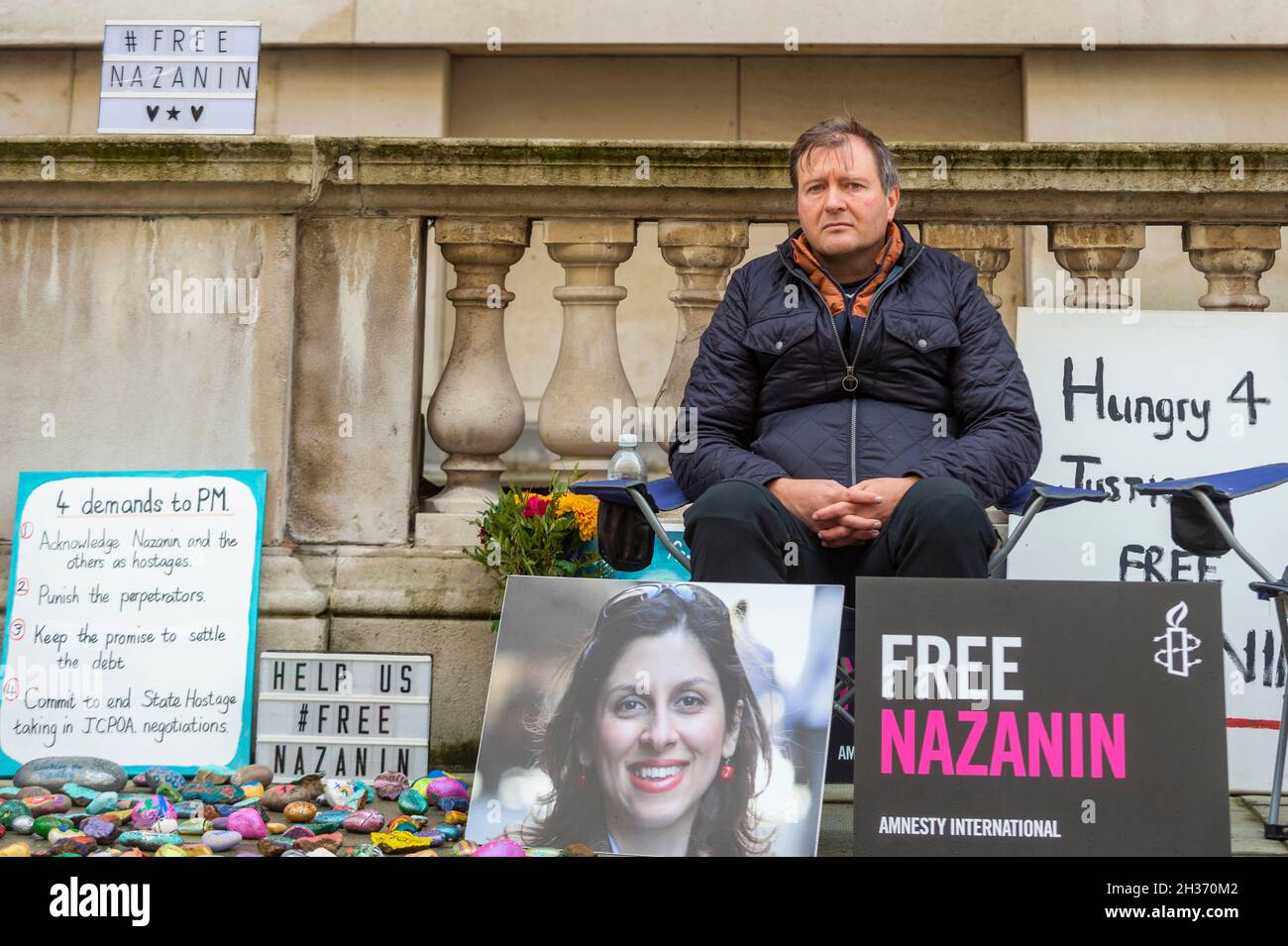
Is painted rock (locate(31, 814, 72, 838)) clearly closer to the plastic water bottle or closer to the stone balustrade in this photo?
the stone balustrade

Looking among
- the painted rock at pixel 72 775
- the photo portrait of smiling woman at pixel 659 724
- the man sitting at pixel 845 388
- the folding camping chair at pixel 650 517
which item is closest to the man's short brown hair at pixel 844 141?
the man sitting at pixel 845 388

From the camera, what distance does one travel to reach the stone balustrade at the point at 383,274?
3.89 m

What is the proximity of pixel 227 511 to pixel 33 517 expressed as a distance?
510 millimetres

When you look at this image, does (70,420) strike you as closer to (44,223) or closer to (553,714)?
(44,223)

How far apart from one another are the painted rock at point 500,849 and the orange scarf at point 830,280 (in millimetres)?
1416

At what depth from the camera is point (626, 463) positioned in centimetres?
368

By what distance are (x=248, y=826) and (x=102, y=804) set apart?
406 mm

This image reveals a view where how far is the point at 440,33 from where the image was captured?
8.33 m

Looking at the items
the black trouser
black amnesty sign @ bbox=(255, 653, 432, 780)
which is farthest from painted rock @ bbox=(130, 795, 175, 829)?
the black trouser

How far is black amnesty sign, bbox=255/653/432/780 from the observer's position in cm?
358

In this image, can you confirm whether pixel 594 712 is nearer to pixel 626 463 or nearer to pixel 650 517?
pixel 650 517

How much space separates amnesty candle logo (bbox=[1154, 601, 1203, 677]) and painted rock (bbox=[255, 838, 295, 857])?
5.45 feet

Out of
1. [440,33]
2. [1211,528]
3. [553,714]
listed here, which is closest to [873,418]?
[1211,528]
